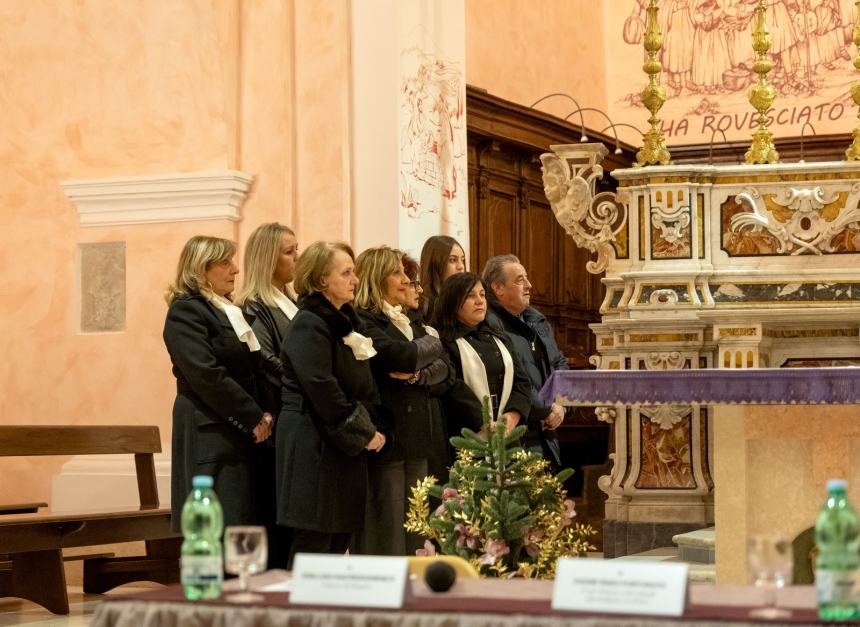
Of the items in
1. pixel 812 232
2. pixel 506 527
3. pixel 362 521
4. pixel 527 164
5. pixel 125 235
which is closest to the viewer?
pixel 506 527

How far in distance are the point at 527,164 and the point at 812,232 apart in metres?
4.45

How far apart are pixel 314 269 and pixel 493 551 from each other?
1637mm

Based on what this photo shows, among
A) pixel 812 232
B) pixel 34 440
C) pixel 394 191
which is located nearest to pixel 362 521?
pixel 34 440

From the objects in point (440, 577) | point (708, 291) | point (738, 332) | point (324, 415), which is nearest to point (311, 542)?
point (324, 415)

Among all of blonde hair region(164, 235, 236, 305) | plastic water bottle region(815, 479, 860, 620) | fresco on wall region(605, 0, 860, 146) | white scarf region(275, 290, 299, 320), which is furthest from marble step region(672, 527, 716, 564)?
fresco on wall region(605, 0, 860, 146)

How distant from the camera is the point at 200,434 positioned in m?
6.09

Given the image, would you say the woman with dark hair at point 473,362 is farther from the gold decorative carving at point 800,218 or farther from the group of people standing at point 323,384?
the gold decorative carving at point 800,218

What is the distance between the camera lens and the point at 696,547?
722 centimetres

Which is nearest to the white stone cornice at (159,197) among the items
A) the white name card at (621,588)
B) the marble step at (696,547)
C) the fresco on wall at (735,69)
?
the marble step at (696,547)

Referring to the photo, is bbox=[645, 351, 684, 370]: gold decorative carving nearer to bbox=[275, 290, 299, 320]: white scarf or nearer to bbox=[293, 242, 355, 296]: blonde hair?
bbox=[275, 290, 299, 320]: white scarf

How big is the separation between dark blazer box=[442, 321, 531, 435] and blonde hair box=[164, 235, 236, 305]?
109 cm

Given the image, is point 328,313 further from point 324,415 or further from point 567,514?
point 567,514

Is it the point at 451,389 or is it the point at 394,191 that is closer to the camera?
the point at 451,389

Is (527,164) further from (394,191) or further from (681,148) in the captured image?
(394,191)
